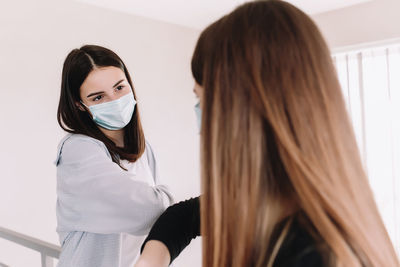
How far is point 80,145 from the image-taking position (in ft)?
3.10

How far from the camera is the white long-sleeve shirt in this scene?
2.78 ft

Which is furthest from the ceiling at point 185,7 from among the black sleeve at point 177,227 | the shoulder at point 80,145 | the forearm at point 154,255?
the forearm at point 154,255

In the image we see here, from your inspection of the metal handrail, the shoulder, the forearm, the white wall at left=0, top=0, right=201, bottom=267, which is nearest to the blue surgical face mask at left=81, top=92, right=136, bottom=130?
the shoulder

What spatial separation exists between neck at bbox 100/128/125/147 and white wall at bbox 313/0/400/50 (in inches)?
102

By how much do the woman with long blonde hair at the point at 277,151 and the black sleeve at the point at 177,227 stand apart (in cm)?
17

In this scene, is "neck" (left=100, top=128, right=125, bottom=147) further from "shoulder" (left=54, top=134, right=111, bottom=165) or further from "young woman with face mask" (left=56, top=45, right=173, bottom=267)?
"shoulder" (left=54, top=134, right=111, bottom=165)

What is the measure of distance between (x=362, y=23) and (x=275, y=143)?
3026 mm

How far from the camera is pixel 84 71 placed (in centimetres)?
106

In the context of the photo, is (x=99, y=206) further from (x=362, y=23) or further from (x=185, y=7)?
(x=362, y=23)

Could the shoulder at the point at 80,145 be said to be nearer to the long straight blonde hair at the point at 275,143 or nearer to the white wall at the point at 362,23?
the long straight blonde hair at the point at 275,143

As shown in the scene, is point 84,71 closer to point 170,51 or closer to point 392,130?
point 170,51

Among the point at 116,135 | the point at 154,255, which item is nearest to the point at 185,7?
the point at 116,135

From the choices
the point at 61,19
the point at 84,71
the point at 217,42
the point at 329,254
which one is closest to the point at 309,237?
the point at 329,254

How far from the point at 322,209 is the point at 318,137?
3.9 inches
